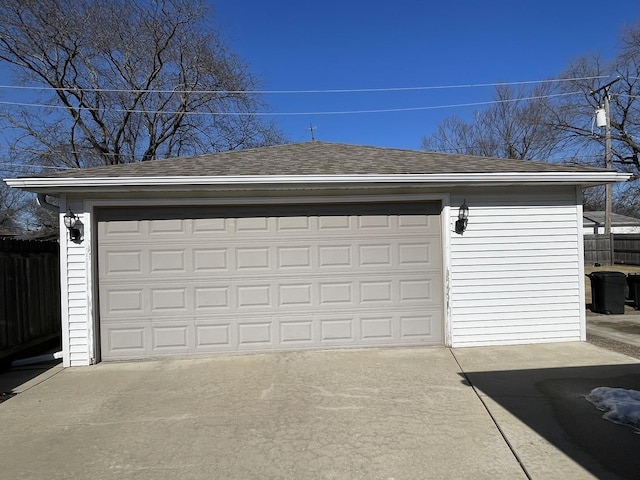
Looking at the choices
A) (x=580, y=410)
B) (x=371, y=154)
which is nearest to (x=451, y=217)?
(x=371, y=154)

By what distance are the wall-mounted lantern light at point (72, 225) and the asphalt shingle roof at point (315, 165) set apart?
0.59 metres

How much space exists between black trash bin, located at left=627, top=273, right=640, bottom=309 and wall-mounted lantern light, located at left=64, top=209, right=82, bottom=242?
11788mm

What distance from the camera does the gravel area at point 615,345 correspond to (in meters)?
6.60

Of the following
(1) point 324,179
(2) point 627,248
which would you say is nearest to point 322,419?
(1) point 324,179

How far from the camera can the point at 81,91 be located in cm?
2142

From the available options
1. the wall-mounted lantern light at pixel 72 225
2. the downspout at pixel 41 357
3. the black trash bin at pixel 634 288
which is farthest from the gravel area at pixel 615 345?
the downspout at pixel 41 357

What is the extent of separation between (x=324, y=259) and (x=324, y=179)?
1.33 m

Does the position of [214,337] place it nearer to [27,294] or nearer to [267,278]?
[267,278]

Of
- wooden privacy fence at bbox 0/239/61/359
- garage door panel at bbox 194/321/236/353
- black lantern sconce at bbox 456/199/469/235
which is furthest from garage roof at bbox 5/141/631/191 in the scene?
garage door panel at bbox 194/321/236/353

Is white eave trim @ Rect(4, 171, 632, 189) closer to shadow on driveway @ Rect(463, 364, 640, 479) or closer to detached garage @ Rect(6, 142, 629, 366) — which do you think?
Result: detached garage @ Rect(6, 142, 629, 366)

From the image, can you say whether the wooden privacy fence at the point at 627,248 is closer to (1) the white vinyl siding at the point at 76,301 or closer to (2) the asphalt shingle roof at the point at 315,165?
(2) the asphalt shingle roof at the point at 315,165

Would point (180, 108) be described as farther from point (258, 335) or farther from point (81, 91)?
point (258, 335)

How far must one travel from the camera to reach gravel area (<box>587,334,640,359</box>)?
660 centimetres

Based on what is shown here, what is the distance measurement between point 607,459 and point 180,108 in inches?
900
